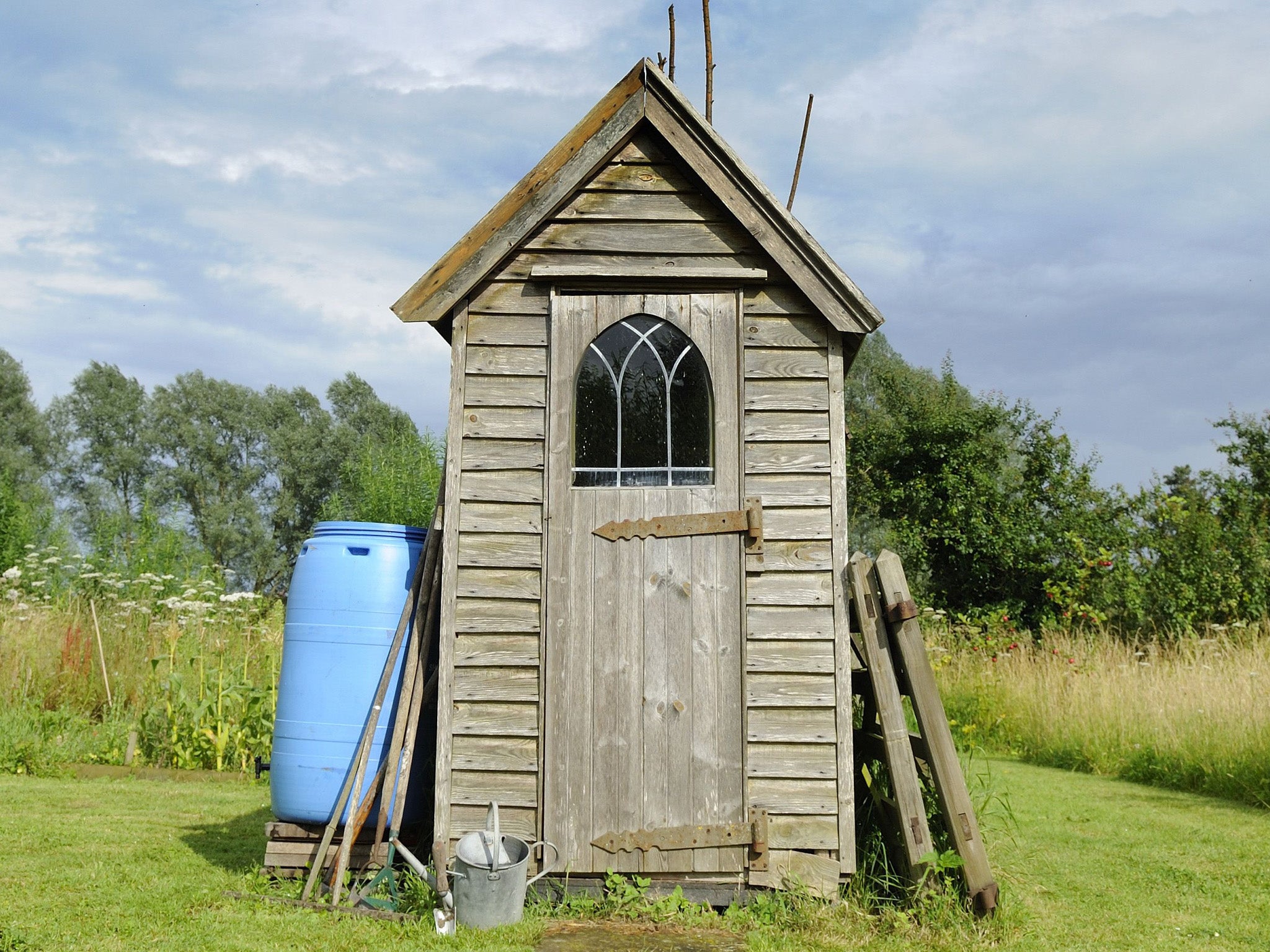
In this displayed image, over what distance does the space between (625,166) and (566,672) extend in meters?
2.72

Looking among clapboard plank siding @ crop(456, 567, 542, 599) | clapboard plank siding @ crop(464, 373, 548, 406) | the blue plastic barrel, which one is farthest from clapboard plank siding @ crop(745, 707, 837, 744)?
clapboard plank siding @ crop(464, 373, 548, 406)

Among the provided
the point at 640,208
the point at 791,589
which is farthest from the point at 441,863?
the point at 640,208

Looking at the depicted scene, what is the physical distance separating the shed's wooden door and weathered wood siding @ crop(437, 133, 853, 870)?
0.09 metres

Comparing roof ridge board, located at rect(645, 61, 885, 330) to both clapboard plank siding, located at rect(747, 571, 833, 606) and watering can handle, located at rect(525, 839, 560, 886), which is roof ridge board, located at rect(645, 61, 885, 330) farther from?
watering can handle, located at rect(525, 839, 560, 886)

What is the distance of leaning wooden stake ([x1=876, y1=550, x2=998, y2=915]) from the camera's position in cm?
448

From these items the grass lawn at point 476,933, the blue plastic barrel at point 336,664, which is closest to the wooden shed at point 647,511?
the blue plastic barrel at point 336,664

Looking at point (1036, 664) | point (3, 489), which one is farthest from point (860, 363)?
point (3, 489)

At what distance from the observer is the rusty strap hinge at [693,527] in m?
4.92

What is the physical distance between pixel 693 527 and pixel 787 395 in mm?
864

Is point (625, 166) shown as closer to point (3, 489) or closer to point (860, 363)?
point (3, 489)

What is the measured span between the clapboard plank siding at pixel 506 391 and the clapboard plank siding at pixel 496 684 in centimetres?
138

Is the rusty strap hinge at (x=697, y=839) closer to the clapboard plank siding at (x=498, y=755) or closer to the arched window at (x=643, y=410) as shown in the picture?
the clapboard plank siding at (x=498, y=755)

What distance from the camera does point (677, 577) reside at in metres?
4.91

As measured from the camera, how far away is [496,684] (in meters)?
4.91
